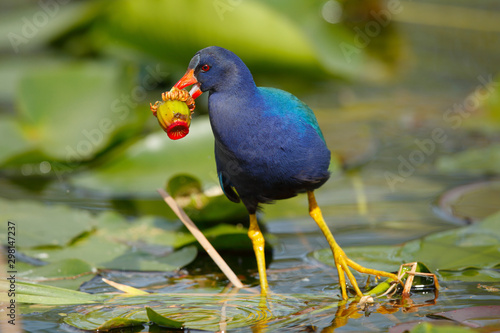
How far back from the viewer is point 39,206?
9.29 feet

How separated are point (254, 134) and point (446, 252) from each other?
31.5 inches

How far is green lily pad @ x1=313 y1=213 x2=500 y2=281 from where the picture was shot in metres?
2.24

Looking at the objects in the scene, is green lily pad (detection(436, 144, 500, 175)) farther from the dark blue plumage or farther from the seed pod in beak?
the seed pod in beak

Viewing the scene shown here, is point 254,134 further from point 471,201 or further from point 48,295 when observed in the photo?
point 471,201

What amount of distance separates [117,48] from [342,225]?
2306mm

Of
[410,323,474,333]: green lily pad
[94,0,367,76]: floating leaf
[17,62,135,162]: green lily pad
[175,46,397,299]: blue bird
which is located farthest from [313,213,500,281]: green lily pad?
[94,0,367,76]: floating leaf

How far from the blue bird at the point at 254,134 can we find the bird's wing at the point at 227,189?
3.4 inches

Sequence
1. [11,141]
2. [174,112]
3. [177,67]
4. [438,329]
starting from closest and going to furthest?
[438,329]
[174,112]
[11,141]
[177,67]

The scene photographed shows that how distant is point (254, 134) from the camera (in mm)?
2033

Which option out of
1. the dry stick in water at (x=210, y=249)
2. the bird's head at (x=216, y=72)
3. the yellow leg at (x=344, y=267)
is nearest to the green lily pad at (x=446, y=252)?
the yellow leg at (x=344, y=267)

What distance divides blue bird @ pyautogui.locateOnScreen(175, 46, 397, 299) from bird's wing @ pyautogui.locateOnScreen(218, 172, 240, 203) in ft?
0.28

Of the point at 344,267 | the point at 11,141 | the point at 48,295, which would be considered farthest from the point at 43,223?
the point at 344,267

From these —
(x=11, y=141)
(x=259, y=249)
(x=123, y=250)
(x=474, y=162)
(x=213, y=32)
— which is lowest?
(x=259, y=249)

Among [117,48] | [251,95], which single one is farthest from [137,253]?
[117,48]
